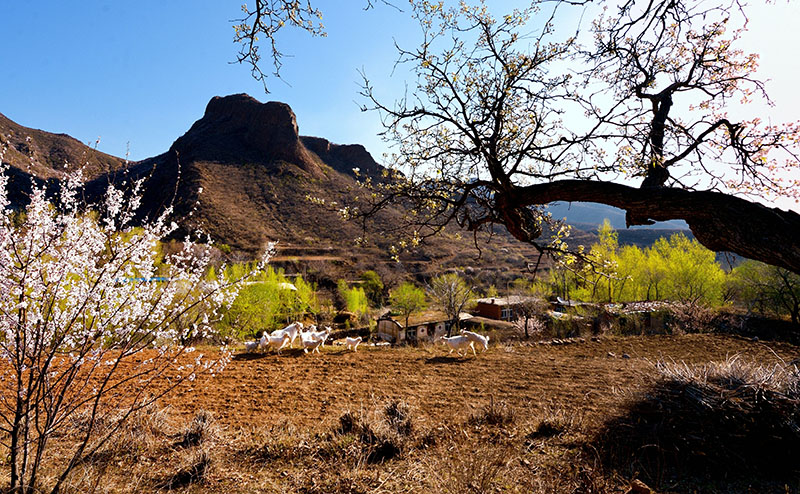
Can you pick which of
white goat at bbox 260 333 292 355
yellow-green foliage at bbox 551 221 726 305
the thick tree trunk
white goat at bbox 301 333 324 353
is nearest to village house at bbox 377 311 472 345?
yellow-green foliage at bbox 551 221 726 305

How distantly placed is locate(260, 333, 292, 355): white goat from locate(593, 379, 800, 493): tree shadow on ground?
918cm

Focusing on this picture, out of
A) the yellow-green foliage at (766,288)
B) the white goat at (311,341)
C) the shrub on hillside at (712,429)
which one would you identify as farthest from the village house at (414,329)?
the shrub on hillside at (712,429)

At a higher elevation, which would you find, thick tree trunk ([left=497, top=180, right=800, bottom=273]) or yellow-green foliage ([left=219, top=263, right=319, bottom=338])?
thick tree trunk ([left=497, top=180, right=800, bottom=273])

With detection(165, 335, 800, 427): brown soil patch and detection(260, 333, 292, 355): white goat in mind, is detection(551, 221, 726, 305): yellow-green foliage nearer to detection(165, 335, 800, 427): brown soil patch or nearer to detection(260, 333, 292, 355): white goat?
detection(165, 335, 800, 427): brown soil patch

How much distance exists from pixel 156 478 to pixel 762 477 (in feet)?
21.3

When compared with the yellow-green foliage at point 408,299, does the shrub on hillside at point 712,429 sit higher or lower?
higher

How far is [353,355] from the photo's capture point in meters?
10.8

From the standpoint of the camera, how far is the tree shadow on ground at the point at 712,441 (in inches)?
135

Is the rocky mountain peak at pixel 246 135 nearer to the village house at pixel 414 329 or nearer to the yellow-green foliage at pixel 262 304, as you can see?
the yellow-green foliage at pixel 262 304

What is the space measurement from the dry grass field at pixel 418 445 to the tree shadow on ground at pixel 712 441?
22mm

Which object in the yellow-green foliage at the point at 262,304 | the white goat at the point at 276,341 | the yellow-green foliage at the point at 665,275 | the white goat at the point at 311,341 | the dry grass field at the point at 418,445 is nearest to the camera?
the dry grass field at the point at 418,445

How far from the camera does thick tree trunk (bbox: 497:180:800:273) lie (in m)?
2.26

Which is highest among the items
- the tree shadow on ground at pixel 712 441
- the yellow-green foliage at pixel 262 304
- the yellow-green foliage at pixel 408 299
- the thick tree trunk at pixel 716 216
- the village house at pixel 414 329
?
the thick tree trunk at pixel 716 216

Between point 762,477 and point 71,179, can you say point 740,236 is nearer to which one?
point 762,477
